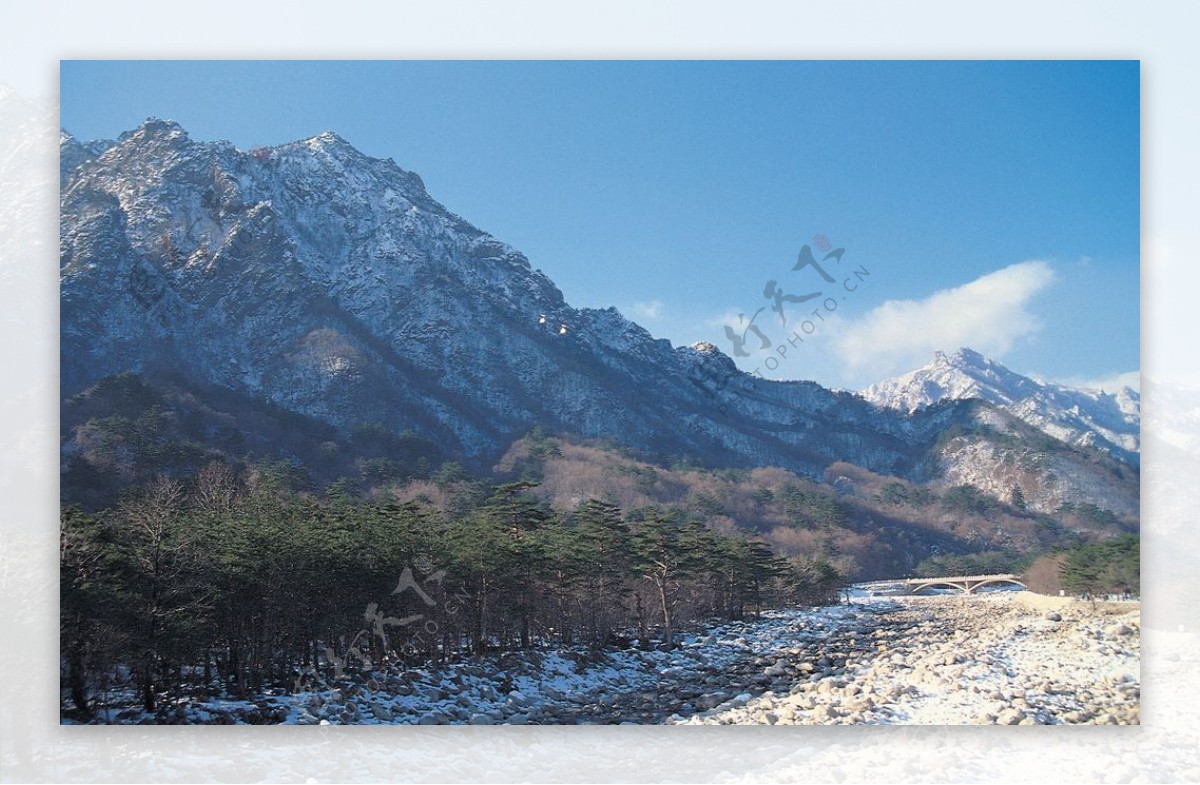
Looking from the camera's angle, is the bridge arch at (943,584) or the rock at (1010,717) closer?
the rock at (1010,717)

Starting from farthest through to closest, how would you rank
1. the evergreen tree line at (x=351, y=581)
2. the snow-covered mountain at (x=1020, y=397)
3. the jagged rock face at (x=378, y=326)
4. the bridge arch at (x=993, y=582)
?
the jagged rock face at (x=378, y=326) < the bridge arch at (x=993, y=582) < the snow-covered mountain at (x=1020, y=397) < the evergreen tree line at (x=351, y=581)

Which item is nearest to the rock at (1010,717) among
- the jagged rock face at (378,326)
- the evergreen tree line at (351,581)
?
the evergreen tree line at (351,581)

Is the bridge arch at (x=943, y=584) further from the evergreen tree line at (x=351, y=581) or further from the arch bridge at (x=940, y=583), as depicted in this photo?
the evergreen tree line at (x=351, y=581)

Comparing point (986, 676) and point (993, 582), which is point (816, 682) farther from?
point (993, 582)

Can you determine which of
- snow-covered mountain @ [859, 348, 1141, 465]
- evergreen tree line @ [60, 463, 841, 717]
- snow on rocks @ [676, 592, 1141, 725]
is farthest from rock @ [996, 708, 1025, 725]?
snow-covered mountain @ [859, 348, 1141, 465]

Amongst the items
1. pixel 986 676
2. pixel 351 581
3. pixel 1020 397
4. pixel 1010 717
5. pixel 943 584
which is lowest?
pixel 1010 717

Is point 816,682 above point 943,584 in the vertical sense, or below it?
below

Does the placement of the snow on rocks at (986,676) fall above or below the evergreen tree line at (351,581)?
below

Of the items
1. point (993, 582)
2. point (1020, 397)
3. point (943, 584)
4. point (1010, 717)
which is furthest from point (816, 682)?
point (1020, 397)
